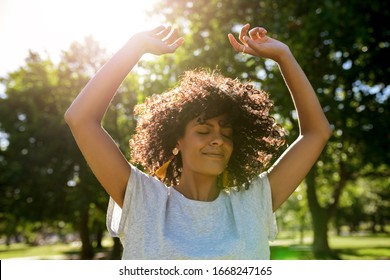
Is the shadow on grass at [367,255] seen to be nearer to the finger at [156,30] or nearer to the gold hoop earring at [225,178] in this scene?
the gold hoop earring at [225,178]

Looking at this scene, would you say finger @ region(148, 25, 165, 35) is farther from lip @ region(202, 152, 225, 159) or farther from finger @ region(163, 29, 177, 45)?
lip @ region(202, 152, 225, 159)

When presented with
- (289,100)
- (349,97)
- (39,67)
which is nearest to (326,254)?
(349,97)

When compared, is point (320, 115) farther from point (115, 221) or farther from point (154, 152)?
point (115, 221)

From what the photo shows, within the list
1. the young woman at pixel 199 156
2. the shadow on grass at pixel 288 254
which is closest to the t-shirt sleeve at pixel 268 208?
the young woman at pixel 199 156

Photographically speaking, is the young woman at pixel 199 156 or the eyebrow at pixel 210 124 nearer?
the young woman at pixel 199 156

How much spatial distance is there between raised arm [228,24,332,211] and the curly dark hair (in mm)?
176

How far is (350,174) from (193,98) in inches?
700

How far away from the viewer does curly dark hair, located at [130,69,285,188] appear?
2.34m

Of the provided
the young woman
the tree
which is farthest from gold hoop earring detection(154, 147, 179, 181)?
the tree

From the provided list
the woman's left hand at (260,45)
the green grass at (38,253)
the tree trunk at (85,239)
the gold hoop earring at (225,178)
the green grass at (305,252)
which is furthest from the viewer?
the green grass at (38,253)

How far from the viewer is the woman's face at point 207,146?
2232mm

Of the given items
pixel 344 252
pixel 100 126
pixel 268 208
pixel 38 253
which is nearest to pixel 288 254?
pixel 344 252

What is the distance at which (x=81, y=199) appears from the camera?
17.2 meters

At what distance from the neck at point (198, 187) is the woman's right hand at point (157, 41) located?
0.60 m
